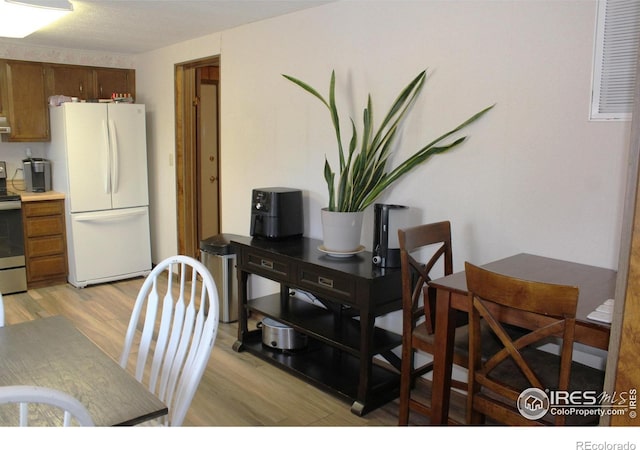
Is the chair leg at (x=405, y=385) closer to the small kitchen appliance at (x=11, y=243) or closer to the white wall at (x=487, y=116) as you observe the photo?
the white wall at (x=487, y=116)

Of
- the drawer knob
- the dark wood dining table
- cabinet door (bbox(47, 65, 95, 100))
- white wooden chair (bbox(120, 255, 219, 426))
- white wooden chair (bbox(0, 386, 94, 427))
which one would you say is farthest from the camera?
cabinet door (bbox(47, 65, 95, 100))

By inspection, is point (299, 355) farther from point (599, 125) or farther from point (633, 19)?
point (633, 19)

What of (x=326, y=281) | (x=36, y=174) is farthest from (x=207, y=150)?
(x=326, y=281)

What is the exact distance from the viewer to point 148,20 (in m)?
3.70

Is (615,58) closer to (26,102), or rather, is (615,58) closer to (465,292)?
(465,292)

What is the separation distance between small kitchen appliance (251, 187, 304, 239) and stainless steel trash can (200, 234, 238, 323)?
0.45 meters

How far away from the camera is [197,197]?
4.92 m

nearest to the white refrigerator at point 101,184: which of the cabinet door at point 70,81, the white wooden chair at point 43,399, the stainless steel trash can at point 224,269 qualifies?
the cabinet door at point 70,81

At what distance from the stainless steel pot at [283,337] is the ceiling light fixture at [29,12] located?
2.14m

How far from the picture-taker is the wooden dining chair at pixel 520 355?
5.21ft

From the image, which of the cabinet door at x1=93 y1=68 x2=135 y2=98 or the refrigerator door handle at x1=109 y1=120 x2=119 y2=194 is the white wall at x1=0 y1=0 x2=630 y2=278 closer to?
the refrigerator door handle at x1=109 y1=120 x2=119 y2=194

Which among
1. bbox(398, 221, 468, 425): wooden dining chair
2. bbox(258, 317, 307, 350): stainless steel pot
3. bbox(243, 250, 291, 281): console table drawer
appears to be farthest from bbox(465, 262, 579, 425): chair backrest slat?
bbox(258, 317, 307, 350): stainless steel pot

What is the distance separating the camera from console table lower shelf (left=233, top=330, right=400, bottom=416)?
2.74 meters

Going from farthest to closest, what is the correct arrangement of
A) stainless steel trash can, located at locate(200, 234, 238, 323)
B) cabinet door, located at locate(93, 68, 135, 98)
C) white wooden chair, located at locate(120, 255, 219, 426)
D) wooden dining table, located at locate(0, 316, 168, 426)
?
cabinet door, located at locate(93, 68, 135, 98)
stainless steel trash can, located at locate(200, 234, 238, 323)
white wooden chair, located at locate(120, 255, 219, 426)
wooden dining table, located at locate(0, 316, 168, 426)
